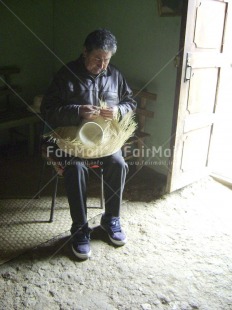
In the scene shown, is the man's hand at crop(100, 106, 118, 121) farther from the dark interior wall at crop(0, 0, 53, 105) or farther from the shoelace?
the dark interior wall at crop(0, 0, 53, 105)

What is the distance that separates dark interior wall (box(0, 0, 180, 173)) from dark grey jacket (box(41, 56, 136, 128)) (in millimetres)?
771

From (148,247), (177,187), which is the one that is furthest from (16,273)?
(177,187)

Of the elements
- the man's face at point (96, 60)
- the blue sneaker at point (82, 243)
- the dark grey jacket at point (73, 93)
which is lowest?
the blue sneaker at point (82, 243)

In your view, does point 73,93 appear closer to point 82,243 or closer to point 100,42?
point 100,42

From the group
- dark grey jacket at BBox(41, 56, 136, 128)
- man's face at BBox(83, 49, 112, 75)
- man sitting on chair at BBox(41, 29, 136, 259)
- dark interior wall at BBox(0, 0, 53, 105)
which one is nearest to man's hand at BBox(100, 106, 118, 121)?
man sitting on chair at BBox(41, 29, 136, 259)

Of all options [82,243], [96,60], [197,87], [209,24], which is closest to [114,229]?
[82,243]

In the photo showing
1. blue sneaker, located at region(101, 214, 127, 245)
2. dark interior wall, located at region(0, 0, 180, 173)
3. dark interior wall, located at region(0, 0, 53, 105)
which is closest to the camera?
blue sneaker, located at region(101, 214, 127, 245)

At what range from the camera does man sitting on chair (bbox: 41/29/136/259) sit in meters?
1.89

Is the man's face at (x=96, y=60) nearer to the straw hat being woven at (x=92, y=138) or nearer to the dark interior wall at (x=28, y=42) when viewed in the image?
the straw hat being woven at (x=92, y=138)

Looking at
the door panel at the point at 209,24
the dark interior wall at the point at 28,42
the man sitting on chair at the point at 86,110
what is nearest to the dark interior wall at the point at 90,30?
the dark interior wall at the point at 28,42

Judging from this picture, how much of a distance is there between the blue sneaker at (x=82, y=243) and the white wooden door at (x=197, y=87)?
90 cm

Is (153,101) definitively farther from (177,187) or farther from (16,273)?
(16,273)

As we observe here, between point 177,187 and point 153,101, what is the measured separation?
2.46 feet

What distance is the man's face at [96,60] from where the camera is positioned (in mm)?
1890
